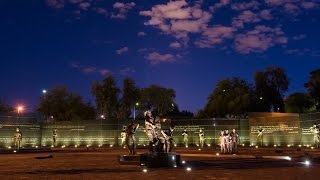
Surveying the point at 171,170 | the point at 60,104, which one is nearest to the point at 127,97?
the point at 60,104

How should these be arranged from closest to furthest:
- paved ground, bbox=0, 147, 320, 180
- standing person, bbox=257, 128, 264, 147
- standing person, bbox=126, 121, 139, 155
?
paved ground, bbox=0, 147, 320, 180
standing person, bbox=126, 121, 139, 155
standing person, bbox=257, 128, 264, 147

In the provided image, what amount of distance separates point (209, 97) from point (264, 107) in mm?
9604

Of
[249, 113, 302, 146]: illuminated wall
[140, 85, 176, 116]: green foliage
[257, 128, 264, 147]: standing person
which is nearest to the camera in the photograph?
[249, 113, 302, 146]: illuminated wall

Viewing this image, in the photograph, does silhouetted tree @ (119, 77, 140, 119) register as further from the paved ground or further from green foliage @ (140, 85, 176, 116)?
the paved ground

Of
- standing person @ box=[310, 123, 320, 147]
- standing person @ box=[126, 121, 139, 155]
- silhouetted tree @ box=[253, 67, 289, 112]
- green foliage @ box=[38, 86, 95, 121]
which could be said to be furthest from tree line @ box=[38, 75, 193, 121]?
standing person @ box=[126, 121, 139, 155]

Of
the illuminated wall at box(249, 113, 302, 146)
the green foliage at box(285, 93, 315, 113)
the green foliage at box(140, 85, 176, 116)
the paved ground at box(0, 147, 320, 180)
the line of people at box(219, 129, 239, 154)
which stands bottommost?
the paved ground at box(0, 147, 320, 180)

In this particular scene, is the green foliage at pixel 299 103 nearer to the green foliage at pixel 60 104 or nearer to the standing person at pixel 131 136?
the green foliage at pixel 60 104

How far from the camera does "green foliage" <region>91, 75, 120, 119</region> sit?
7994cm

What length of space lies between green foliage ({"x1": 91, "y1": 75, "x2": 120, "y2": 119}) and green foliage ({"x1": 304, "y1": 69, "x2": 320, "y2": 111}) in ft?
103

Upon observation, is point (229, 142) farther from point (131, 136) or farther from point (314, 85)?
point (314, 85)

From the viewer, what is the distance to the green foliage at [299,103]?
7312 cm

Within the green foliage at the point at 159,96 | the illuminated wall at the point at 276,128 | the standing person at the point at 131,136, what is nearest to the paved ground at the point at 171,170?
the standing person at the point at 131,136

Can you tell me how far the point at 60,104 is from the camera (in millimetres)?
87188

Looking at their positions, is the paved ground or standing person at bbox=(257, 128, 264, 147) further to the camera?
standing person at bbox=(257, 128, 264, 147)
